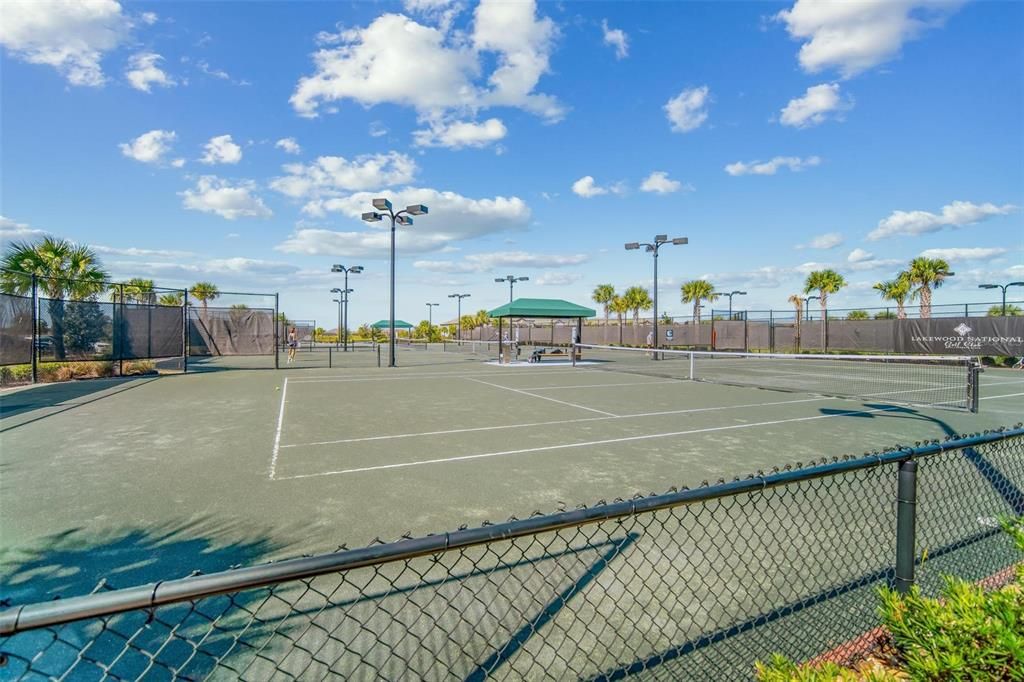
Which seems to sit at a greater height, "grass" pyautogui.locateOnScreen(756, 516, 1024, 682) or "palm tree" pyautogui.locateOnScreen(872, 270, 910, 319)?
"palm tree" pyautogui.locateOnScreen(872, 270, 910, 319)

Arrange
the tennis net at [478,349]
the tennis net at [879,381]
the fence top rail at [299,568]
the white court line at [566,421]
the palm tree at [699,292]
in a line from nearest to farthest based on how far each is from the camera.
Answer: the fence top rail at [299,568] → the white court line at [566,421] → the tennis net at [879,381] → the tennis net at [478,349] → the palm tree at [699,292]

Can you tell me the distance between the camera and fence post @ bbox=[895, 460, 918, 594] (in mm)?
2848

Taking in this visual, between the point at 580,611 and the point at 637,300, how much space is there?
223ft

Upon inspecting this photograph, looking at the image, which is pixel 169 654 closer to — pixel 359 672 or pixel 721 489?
pixel 359 672

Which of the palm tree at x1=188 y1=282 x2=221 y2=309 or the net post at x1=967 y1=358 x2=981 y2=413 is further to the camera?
the palm tree at x1=188 y1=282 x2=221 y2=309

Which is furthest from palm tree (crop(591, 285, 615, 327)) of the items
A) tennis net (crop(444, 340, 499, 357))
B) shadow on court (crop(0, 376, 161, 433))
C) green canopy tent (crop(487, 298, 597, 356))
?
shadow on court (crop(0, 376, 161, 433))

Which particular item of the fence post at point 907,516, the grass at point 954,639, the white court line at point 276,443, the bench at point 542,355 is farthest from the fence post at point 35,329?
the fence post at point 907,516

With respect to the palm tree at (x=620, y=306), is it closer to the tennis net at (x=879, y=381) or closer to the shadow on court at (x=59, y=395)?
the tennis net at (x=879, y=381)

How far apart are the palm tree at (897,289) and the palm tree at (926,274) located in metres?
0.64

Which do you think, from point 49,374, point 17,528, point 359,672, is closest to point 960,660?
point 359,672

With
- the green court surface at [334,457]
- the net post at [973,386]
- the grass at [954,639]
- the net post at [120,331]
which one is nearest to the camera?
the grass at [954,639]

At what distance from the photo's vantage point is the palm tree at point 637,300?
224 ft

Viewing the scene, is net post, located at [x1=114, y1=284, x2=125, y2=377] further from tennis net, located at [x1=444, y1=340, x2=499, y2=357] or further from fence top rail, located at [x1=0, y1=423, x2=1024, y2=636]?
fence top rail, located at [x1=0, y1=423, x2=1024, y2=636]

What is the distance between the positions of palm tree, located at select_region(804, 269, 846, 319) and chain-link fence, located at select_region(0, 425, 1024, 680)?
155ft
